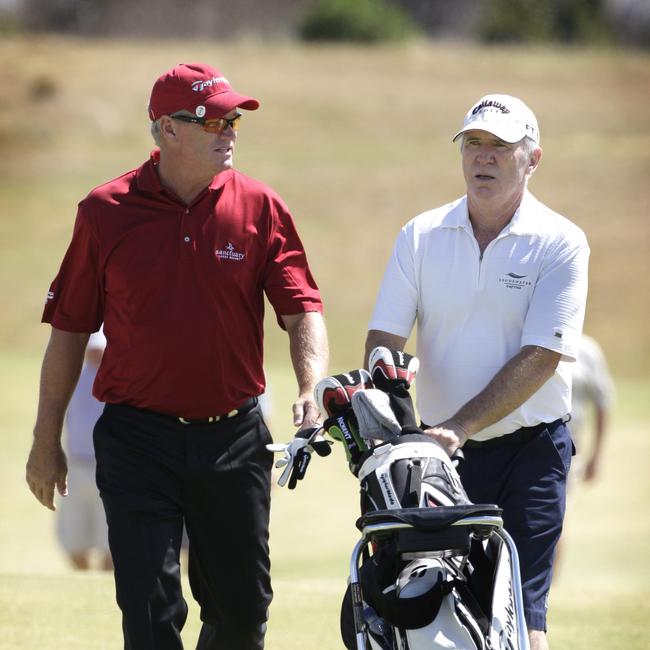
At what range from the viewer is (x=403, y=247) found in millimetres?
4988

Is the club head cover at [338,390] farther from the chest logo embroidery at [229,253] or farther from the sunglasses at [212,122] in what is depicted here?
the sunglasses at [212,122]

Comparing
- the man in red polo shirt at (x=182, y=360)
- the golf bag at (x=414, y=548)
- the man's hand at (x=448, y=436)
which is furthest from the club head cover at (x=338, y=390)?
the man in red polo shirt at (x=182, y=360)

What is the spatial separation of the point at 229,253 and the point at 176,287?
0.22 meters

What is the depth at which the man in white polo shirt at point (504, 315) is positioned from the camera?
15.7 ft

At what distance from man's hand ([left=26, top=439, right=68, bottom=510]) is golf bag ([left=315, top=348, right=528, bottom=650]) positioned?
3.87 ft

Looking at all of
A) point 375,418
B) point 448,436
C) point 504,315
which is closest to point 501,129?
point 504,315

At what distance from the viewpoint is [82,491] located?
9.18m

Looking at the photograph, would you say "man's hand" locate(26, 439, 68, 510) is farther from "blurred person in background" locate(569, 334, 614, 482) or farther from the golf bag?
"blurred person in background" locate(569, 334, 614, 482)

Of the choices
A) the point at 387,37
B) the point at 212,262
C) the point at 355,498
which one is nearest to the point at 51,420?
the point at 212,262

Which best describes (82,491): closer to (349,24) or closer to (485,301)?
(485,301)

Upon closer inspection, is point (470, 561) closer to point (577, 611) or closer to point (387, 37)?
point (577, 611)

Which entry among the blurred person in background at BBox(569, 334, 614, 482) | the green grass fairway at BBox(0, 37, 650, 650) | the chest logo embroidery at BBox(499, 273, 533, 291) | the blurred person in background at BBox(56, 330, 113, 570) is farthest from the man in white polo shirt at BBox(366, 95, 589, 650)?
the blurred person in background at BBox(569, 334, 614, 482)

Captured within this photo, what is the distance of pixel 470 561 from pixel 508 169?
140 centimetres

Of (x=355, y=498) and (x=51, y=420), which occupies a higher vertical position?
(x=51, y=420)
